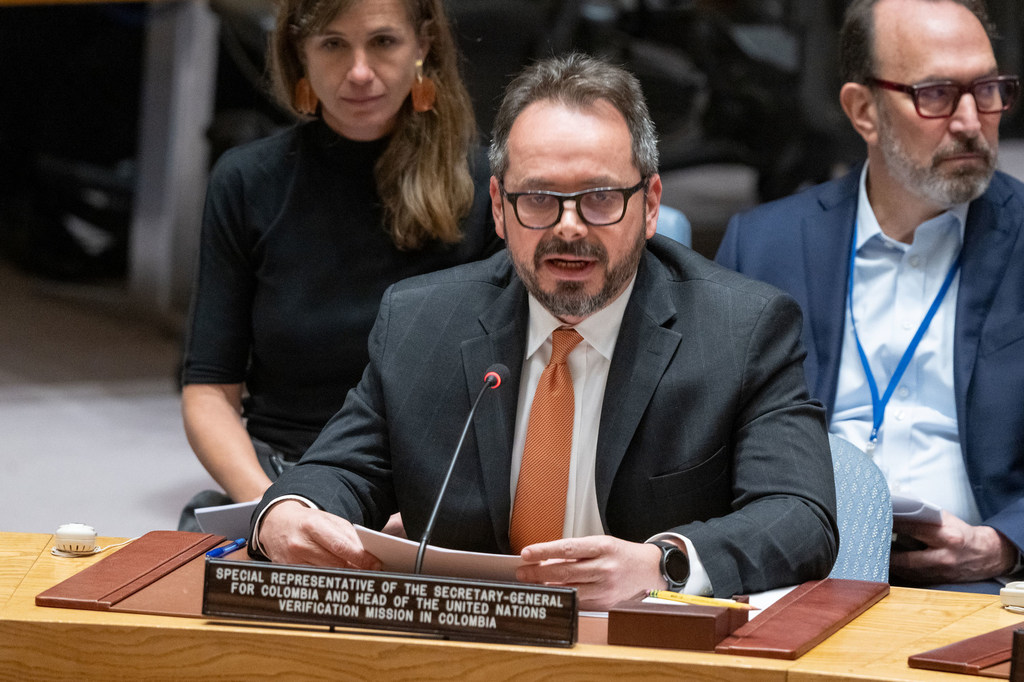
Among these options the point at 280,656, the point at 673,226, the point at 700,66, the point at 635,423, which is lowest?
the point at 280,656

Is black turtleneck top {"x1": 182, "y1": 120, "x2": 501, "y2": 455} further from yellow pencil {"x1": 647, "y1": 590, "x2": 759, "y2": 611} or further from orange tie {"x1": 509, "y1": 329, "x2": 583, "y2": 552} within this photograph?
yellow pencil {"x1": 647, "y1": 590, "x2": 759, "y2": 611}

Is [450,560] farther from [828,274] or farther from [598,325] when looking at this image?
[828,274]

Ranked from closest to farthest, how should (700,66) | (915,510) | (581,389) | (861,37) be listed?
1. (581,389)
2. (915,510)
3. (861,37)
4. (700,66)

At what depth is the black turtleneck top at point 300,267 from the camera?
2.76 m

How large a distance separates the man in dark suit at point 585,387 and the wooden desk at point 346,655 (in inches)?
12.5

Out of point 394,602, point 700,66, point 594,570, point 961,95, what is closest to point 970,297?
point 961,95

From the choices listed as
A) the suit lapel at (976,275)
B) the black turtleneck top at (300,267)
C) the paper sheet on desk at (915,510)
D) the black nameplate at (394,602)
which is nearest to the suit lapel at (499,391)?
the black nameplate at (394,602)

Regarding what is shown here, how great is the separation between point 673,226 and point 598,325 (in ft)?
2.42

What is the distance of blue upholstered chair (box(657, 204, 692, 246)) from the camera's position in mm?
2783

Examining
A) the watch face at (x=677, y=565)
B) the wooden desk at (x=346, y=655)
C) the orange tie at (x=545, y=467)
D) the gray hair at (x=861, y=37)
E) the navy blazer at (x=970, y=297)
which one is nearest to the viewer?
the wooden desk at (x=346, y=655)

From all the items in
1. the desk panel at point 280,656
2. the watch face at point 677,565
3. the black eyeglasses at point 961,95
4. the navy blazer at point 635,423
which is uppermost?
the black eyeglasses at point 961,95

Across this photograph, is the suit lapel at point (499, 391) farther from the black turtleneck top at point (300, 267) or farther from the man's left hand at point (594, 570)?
the black turtleneck top at point (300, 267)

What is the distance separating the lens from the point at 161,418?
5.75m

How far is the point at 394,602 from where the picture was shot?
1551 millimetres
